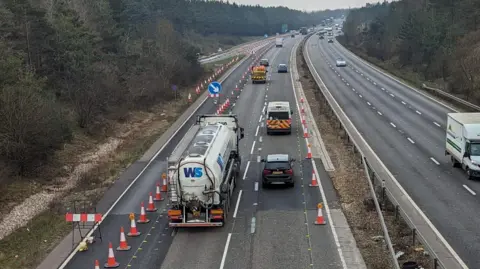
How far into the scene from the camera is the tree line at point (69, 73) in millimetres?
31438

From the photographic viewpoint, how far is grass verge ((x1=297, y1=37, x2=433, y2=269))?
20.0 meters

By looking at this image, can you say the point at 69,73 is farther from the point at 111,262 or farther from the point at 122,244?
the point at 111,262

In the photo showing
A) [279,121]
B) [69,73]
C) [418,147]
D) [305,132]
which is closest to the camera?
[418,147]

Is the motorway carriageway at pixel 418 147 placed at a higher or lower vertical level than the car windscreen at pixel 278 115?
lower

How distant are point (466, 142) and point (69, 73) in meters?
35.5

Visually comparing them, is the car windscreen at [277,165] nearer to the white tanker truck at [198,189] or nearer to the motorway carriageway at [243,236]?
the motorway carriageway at [243,236]

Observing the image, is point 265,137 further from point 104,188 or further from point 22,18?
point 22,18

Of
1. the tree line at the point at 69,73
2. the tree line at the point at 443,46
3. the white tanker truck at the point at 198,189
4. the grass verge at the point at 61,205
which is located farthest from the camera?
the tree line at the point at 443,46

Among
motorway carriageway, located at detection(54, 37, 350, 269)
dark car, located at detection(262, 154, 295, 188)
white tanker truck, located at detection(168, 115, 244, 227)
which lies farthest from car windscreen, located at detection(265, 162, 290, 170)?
white tanker truck, located at detection(168, 115, 244, 227)

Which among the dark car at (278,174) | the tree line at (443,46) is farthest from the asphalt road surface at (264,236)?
the tree line at (443,46)

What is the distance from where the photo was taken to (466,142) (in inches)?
1185

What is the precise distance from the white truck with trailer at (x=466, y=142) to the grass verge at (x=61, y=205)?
61.3 ft

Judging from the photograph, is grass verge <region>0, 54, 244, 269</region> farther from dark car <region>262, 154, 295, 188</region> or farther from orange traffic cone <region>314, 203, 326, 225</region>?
orange traffic cone <region>314, 203, 326, 225</region>

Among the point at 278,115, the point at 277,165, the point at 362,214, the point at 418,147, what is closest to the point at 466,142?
the point at 418,147
